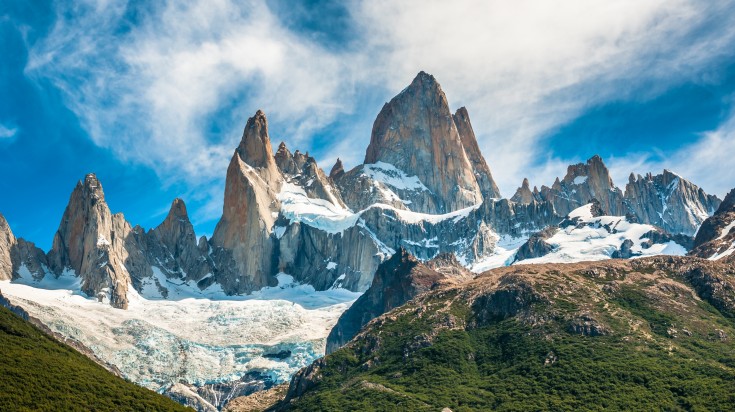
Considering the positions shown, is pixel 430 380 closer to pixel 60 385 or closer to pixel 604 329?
pixel 604 329

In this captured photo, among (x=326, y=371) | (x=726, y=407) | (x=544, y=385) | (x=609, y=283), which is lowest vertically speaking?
(x=726, y=407)

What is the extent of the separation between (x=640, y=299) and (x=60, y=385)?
303ft

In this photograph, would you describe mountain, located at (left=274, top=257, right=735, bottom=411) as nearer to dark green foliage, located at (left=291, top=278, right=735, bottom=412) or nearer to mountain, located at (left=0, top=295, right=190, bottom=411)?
dark green foliage, located at (left=291, top=278, right=735, bottom=412)

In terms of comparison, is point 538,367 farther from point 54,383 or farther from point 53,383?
point 53,383

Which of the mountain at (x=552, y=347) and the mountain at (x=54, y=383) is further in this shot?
the mountain at (x=552, y=347)

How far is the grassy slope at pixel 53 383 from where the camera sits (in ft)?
302

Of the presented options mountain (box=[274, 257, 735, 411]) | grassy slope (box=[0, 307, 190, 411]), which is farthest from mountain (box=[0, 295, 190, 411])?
mountain (box=[274, 257, 735, 411])

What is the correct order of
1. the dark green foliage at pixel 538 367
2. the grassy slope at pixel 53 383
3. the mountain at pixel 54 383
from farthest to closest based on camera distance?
the dark green foliage at pixel 538 367 → the mountain at pixel 54 383 → the grassy slope at pixel 53 383

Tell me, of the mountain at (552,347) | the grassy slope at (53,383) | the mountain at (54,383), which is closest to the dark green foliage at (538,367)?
the mountain at (552,347)

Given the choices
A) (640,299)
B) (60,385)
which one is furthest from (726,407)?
(60,385)

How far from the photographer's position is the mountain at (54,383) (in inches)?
3637

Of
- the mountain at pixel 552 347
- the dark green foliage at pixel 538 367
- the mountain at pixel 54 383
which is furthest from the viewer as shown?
the mountain at pixel 552 347

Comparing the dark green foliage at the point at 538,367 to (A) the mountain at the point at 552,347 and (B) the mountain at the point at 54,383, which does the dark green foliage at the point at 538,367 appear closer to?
(A) the mountain at the point at 552,347

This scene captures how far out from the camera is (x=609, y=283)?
150m
